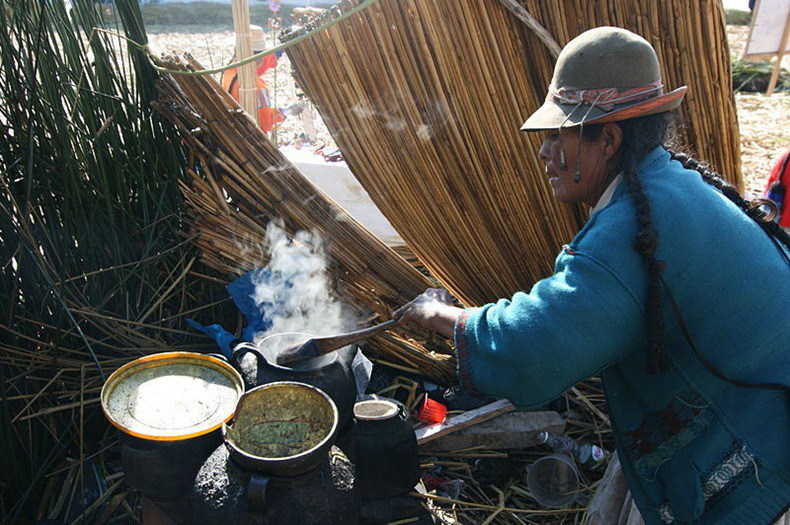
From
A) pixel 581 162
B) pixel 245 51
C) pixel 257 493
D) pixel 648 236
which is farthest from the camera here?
pixel 245 51

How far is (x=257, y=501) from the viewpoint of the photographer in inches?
81.6

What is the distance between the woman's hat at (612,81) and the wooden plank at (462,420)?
6.50ft

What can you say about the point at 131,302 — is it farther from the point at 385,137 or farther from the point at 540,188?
the point at 540,188

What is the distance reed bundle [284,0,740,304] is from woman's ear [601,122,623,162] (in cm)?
149

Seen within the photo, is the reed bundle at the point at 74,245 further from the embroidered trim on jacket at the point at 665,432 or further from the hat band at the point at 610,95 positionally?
the embroidered trim on jacket at the point at 665,432

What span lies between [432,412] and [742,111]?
1038cm

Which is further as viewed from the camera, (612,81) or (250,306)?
(250,306)

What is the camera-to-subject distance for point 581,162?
194 centimetres

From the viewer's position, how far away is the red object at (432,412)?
11.4 feet

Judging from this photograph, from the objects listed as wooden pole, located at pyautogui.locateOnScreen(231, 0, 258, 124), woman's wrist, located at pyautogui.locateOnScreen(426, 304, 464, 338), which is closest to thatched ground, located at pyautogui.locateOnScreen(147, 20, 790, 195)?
wooden pole, located at pyautogui.locateOnScreen(231, 0, 258, 124)

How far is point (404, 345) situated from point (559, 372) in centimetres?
202

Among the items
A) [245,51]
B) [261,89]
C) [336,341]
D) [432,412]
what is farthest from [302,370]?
[261,89]

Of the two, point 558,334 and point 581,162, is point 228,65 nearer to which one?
point 581,162

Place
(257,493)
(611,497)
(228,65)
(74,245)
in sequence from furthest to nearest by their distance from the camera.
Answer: (74,245)
(228,65)
(611,497)
(257,493)
